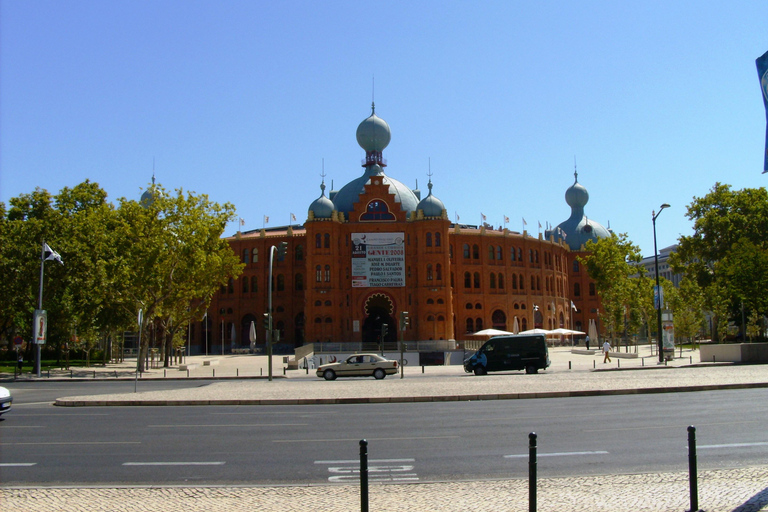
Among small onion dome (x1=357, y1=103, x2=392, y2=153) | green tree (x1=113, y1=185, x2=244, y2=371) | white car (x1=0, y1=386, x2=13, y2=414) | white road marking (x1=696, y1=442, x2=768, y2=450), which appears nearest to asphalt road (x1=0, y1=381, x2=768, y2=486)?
white road marking (x1=696, y1=442, x2=768, y2=450)

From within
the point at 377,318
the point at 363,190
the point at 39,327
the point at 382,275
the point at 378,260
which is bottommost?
Result: the point at 39,327

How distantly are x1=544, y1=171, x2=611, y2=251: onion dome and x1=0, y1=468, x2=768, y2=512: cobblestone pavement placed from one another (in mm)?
88099

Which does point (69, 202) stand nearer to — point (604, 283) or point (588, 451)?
point (604, 283)

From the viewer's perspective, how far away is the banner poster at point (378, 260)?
69375 millimetres

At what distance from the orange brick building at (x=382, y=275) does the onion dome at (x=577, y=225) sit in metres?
6.72

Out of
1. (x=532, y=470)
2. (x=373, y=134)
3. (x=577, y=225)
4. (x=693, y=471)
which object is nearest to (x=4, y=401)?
(x=532, y=470)

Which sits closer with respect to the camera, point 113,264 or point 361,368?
point 361,368

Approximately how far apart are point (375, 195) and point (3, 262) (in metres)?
36.2

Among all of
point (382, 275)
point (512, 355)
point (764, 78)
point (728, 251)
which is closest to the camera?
point (764, 78)

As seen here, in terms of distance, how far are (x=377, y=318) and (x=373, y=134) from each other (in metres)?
22.2

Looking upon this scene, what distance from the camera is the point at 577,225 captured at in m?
98.9

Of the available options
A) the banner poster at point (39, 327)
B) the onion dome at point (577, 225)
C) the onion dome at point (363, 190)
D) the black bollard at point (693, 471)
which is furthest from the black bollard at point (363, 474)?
the onion dome at point (577, 225)

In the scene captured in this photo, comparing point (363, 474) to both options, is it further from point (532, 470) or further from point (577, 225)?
point (577, 225)

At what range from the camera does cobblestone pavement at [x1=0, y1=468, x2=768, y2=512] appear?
854 cm
